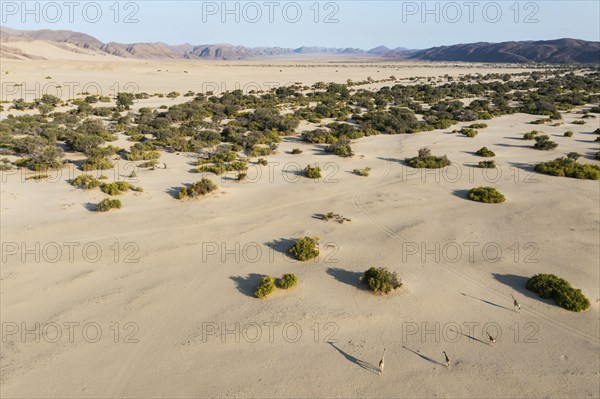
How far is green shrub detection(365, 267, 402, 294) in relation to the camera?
9570 mm

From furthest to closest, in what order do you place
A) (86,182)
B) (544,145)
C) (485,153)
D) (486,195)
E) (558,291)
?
(544,145) < (485,153) < (86,182) < (486,195) < (558,291)

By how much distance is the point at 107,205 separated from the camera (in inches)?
561

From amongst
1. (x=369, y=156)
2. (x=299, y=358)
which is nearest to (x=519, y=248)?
(x=299, y=358)

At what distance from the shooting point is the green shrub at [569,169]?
1767 cm

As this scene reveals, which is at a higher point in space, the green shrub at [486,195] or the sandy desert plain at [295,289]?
the green shrub at [486,195]

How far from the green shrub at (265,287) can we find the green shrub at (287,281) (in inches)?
9.2

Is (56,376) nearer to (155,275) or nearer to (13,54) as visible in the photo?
(155,275)

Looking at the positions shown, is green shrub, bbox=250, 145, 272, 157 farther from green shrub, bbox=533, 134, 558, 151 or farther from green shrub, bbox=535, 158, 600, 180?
green shrub, bbox=533, 134, 558, 151

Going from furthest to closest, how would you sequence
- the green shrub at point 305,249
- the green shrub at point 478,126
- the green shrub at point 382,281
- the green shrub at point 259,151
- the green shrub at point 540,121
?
the green shrub at point 540,121 → the green shrub at point 478,126 → the green shrub at point 259,151 → the green shrub at point 305,249 → the green shrub at point 382,281

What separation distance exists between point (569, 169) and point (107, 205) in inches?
813

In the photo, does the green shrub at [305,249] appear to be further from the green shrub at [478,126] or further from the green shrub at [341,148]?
the green shrub at [478,126]

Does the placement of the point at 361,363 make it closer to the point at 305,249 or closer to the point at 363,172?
the point at 305,249

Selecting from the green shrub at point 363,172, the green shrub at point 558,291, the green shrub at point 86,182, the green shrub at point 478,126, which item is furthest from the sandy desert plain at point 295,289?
the green shrub at point 478,126

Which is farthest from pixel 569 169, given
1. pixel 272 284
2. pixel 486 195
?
pixel 272 284
